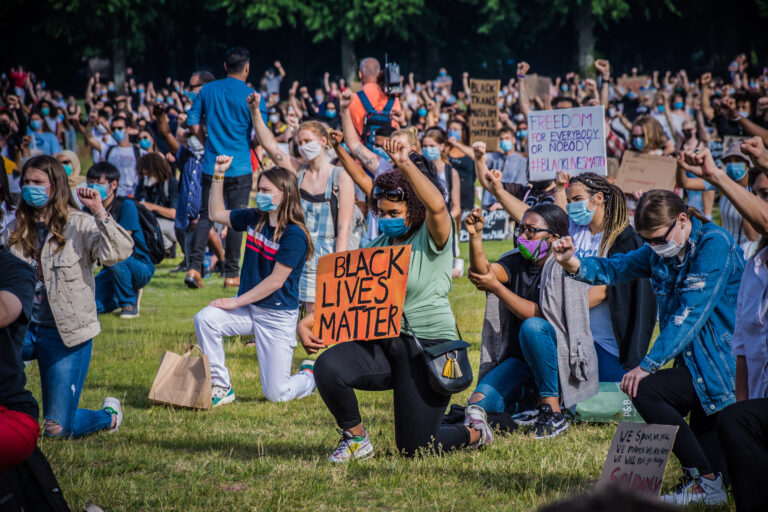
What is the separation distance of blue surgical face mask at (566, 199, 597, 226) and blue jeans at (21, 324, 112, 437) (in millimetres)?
3634

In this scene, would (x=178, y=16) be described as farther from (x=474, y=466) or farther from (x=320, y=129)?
(x=474, y=466)

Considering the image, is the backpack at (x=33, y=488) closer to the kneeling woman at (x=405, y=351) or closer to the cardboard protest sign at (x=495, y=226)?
the kneeling woman at (x=405, y=351)

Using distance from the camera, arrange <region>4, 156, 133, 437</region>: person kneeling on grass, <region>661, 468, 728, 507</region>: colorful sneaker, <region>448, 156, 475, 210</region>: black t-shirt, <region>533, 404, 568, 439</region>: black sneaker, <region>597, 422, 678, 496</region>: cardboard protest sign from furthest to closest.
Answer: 1. <region>448, 156, 475, 210</region>: black t-shirt
2. <region>533, 404, 568, 439</region>: black sneaker
3. <region>4, 156, 133, 437</region>: person kneeling on grass
4. <region>661, 468, 728, 507</region>: colorful sneaker
5. <region>597, 422, 678, 496</region>: cardboard protest sign

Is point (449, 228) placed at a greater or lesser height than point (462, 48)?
lesser

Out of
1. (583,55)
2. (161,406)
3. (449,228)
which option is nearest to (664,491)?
(449,228)

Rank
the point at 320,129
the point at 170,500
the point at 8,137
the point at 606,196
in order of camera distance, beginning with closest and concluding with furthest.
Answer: the point at 170,500
the point at 606,196
the point at 320,129
the point at 8,137

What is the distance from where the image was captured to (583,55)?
43406 mm

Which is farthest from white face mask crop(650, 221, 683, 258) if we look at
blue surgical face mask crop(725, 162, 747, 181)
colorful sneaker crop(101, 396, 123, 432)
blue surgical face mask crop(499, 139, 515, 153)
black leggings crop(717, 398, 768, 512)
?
blue surgical face mask crop(499, 139, 515, 153)

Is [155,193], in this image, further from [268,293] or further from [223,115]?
[268,293]

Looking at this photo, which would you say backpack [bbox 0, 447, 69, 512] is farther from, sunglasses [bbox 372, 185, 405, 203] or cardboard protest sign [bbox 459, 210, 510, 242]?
cardboard protest sign [bbox 459, 210, 510, 242]

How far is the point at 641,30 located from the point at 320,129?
4589cm

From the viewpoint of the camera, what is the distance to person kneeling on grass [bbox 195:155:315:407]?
6.96 metres

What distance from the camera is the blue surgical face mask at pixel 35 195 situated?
577 centimetres

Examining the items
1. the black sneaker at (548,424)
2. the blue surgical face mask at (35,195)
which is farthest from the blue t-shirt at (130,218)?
the black sneaker at (548,424)
